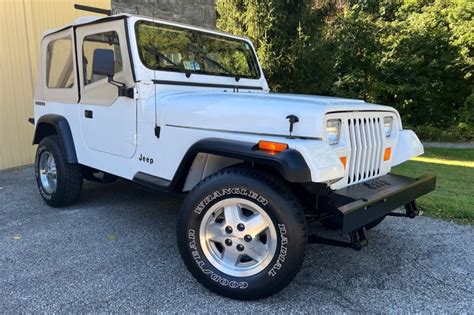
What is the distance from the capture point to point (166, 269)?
318 cm

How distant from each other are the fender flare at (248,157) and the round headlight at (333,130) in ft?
1.26

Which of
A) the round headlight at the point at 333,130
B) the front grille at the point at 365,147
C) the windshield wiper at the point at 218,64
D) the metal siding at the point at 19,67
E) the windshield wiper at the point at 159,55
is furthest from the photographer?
the metal siding at the point at 19,67

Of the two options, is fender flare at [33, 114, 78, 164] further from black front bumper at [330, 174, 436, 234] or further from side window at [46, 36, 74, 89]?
black front bumper at [330, 174, 436, 234]

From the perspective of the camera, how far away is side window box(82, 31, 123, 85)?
3.62 m

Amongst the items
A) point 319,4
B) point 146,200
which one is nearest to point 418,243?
point 146,200

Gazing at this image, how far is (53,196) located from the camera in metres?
4.65

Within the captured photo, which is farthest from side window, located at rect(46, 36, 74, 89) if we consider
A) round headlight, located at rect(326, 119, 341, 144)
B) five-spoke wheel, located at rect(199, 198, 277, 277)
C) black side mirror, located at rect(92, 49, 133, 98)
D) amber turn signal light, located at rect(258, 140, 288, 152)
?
round headlight, located at rect(326, 119, 341, 144)

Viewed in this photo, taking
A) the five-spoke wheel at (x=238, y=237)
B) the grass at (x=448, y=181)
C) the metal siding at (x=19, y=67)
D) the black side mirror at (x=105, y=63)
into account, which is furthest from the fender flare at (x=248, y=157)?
the metal siding at (x=19, y=67)

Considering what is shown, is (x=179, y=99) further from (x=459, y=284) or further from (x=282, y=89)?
(x=282, y=89)

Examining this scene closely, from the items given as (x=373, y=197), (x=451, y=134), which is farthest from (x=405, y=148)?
(x=451, y=134)

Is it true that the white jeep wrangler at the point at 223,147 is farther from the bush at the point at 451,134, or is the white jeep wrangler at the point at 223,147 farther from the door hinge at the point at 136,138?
the bush at the point at 451,134

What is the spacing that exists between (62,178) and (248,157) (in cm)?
274

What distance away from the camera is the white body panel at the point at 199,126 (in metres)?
2.59

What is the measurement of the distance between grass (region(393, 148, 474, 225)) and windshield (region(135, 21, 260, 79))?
267 cm
